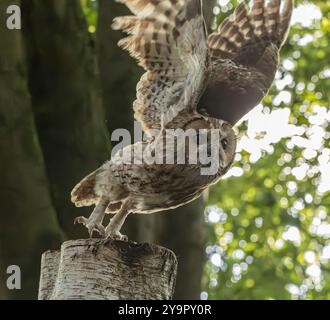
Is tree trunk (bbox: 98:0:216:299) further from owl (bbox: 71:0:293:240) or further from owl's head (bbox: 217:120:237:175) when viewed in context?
owl's head (bbox: 217:120:237:175)

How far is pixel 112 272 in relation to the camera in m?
3.63

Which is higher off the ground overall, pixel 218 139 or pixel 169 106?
pixel 169 106

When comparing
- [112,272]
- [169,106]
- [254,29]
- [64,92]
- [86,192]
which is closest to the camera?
[112,272]

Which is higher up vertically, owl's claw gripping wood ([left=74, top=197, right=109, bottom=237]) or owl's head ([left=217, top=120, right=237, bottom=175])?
owl's head ([left=217, top=120, right=237, bottom=175])

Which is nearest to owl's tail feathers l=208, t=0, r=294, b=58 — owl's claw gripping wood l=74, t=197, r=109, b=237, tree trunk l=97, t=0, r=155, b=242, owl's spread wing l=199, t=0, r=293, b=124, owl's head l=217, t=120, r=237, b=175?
owl's spread wing l=199, t=0, r=293, b=124

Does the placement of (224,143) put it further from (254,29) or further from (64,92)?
(64,92)

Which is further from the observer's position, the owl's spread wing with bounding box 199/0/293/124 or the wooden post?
the owl's spread wing with bounding box 199/0/293/124

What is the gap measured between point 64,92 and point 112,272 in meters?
2.70

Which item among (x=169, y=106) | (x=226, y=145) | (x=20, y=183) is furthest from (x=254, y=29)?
(x=20, y=183)

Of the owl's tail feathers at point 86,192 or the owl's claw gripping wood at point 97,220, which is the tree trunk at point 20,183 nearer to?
the owl's tail feathers at point 86,192

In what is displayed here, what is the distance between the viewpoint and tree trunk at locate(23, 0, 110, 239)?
19.5 feet

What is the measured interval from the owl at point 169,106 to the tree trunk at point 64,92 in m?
0.93
